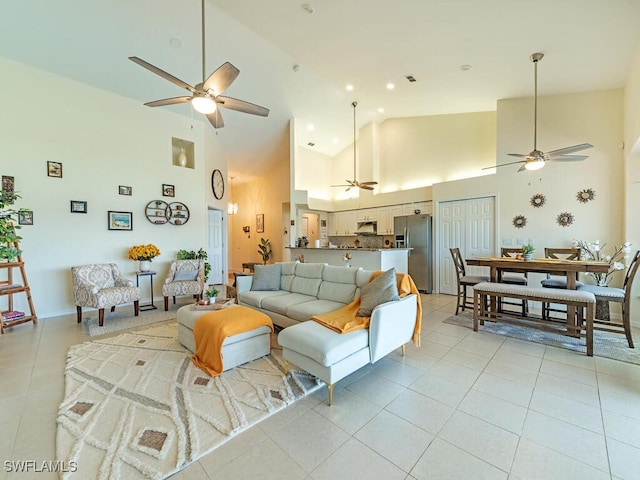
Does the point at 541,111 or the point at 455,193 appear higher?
the point at 541,111

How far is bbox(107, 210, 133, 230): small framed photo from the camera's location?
4793 mm

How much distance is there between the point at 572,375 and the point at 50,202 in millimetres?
7089

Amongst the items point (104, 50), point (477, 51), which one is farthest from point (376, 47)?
point (104, 50)

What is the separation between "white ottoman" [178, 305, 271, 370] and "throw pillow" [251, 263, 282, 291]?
107 centimetres

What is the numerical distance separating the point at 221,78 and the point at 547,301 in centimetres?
435

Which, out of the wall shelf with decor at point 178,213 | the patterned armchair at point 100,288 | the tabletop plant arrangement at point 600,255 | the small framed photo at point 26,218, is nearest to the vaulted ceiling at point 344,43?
the small framed photo at point 26,218

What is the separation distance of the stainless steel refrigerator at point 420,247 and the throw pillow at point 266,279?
3.38 metres

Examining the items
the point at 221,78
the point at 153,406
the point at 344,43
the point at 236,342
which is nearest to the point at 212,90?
the point at 221,78

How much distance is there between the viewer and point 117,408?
6.50ft

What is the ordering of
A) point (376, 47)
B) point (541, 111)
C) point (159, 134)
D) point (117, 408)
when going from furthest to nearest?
point (159, 134)
point (541, 111)
point (376, 47)
point (117, 408)

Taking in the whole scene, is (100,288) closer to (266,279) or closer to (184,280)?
(184,280)

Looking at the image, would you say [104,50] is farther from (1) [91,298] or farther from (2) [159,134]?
(1) [91,298]

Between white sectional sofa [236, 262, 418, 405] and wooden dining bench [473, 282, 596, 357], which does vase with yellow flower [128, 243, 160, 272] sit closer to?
white sectional sofa [236, 262, 418, 405]

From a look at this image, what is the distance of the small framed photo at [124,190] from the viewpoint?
488 centimetres
